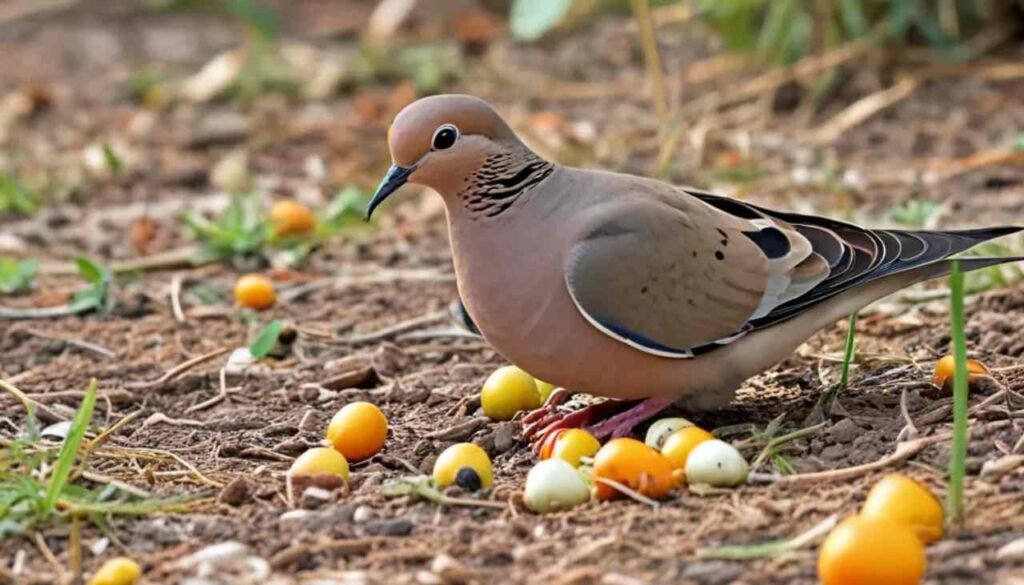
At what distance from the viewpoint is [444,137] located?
12.3 feet

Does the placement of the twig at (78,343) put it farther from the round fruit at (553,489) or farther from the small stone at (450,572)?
the small stone at (450,572)

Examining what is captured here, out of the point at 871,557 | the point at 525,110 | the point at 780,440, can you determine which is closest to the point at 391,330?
the point at 780,440

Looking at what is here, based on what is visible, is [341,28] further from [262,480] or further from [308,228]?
[262,480]

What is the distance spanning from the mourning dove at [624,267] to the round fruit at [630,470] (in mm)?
429

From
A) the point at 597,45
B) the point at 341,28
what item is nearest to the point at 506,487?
the point at 597,45

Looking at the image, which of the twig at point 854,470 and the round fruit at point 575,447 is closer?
the twig at point 854,470

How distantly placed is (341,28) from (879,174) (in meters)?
4.67

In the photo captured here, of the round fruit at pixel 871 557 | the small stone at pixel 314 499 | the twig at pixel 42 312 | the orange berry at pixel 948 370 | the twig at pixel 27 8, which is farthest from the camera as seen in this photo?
the twig at pixel 27 8

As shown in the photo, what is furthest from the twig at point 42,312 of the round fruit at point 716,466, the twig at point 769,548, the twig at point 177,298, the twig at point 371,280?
the twig at point 769,548

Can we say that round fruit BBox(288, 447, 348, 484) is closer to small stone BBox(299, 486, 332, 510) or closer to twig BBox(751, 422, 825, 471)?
small stone BBox(299, 486, 332, 510)

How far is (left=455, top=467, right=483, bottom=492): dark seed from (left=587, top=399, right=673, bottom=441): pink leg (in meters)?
0.49

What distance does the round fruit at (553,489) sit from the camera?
3211 mm

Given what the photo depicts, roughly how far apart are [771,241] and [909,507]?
3.99 feet

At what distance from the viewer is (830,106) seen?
24.7 feet
